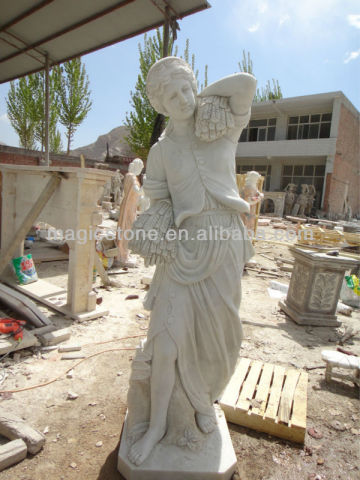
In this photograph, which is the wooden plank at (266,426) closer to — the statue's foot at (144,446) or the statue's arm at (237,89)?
the statue's foot at (144,446)

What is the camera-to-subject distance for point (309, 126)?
63.9 ft

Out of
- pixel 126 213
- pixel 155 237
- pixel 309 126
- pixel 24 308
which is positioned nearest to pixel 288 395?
pixel 155 237

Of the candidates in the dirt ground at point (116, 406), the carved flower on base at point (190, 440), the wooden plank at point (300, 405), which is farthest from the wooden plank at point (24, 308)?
the wooden plank at point (300, 405)

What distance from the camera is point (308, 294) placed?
15.5 ft

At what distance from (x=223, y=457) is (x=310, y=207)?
18.9 m

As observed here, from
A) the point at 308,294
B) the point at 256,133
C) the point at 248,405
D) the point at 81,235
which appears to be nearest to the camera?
the point at 248,405

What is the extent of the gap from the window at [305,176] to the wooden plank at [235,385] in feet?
60.0

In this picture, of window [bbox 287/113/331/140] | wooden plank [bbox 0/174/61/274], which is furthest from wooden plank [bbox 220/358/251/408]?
window [bbox 287/113/331/140]

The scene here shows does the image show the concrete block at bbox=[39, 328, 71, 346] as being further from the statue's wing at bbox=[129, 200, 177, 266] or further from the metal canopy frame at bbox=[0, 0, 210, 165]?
the metal canopy frame at bbox=[0, 0, 210, 165]

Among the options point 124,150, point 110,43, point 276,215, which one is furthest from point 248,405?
point 124,150

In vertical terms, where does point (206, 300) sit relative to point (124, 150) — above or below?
below

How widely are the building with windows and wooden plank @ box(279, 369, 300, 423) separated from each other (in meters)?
17.7

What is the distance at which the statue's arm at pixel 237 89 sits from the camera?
64.4 inches

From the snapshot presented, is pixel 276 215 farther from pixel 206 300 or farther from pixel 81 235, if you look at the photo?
pixel 206 300
